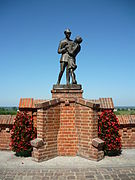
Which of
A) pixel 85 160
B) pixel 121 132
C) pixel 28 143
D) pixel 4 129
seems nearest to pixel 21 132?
pixel 28 143

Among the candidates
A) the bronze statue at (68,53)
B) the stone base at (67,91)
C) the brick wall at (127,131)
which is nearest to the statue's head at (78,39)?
the bronze statue at (68,53)

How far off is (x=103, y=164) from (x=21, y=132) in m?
3.44

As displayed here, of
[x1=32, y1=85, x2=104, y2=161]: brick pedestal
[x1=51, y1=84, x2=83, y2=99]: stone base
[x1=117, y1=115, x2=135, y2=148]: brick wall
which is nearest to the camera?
[x1=32, y1=85, x2=104, y2=161]: brick pedestal

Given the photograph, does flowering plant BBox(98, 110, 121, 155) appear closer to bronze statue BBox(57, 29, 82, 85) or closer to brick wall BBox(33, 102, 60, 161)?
brick wall BBox(33, 102, 60, 161)

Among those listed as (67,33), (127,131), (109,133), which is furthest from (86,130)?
(67,33)

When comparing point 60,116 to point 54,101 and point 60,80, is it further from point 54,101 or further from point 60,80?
point 60,80

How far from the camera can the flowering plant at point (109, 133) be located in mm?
6980

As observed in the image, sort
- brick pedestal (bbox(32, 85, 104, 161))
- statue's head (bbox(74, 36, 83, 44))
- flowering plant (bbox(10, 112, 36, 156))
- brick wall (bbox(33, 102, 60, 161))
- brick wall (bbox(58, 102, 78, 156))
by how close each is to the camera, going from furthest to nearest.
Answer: statue's head (bbox(74, 36, 83, 44)) → brick wall (bbox(58, 102, 78, 156)) → flowering plant (bbox(10, 112, 36, 156)) → brick pedestal (bbox(32, 85, 104, 161)) → brick wall (bbox(33, 102, 60, 161))

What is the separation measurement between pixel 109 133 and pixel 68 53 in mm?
3955

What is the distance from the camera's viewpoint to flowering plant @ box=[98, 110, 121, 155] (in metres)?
6.98

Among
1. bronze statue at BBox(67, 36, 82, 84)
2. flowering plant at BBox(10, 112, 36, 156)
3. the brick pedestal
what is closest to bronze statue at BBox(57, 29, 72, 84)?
bronze statue at BBox(67, 36, 82, 84)

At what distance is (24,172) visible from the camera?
17.0 feet

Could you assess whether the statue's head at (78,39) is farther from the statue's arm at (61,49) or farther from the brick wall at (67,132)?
the brick wall at (67,132)

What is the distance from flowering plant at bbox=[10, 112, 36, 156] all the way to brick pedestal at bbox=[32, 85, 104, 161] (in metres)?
0.61
